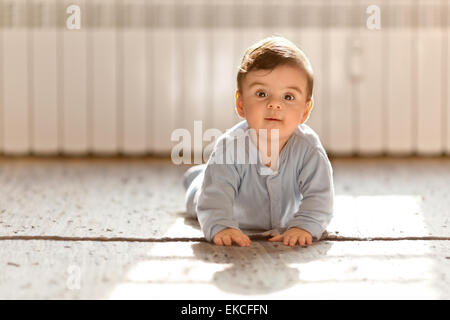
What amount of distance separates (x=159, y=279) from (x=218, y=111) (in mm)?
1460

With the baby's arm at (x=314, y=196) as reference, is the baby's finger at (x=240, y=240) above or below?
below

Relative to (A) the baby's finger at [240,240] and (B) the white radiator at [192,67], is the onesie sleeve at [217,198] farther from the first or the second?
(B) the white radiator at [192,67]

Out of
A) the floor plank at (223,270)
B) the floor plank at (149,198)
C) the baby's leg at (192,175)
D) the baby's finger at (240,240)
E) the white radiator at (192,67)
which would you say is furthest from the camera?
the white radiator at (192,67)

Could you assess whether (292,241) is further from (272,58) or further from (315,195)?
(272,58)

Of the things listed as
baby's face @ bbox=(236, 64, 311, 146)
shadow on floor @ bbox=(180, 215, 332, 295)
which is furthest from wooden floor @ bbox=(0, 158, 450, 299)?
baby's face @ bbox=(236, 64, 311, 146)

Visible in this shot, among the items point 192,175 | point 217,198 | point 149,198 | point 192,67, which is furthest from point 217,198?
point 192,67

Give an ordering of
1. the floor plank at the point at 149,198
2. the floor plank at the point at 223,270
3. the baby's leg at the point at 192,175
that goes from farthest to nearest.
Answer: the baby's leg at the point at 192,175 → the floor plank at the point at 149,198 → the floor plank at the point at 223,270

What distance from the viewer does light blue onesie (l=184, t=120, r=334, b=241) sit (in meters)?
1.18

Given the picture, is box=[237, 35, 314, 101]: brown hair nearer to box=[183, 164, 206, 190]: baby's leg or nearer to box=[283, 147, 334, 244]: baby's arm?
box=[283, 147, 334, 244]: baby's arm

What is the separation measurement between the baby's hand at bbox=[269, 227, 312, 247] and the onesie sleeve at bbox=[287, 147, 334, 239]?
0.01 meters

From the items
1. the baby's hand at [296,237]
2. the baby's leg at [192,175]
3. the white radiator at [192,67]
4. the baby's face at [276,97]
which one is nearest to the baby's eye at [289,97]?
the baby's face at [276,97]

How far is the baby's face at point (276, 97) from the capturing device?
1160 mm

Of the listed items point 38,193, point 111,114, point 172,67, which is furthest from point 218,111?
point 38,193

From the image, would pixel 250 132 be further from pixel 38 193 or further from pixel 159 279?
pixel 38 193
